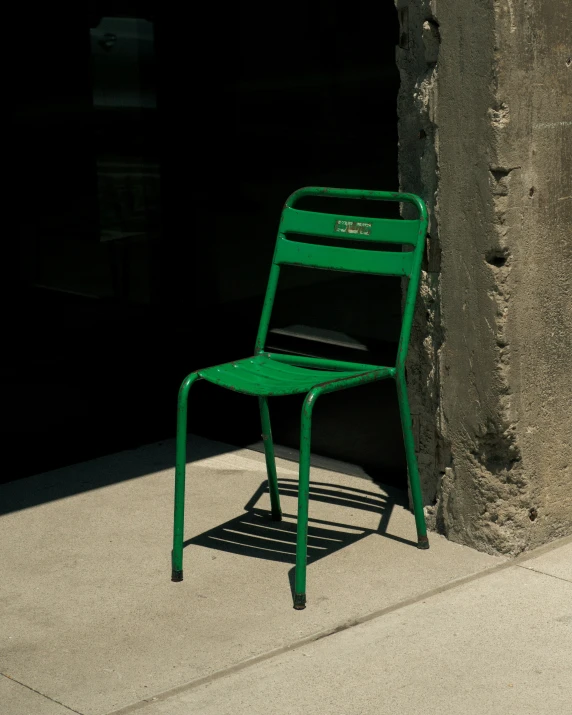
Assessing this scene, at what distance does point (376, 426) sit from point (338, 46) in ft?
4.56

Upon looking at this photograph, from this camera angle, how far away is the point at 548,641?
348 cm

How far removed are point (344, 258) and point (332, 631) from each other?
46.3 inches

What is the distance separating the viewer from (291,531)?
4.36 meters

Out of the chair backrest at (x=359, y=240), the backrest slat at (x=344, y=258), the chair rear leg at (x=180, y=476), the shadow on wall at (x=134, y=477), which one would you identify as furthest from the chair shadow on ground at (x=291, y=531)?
the backrest slat at (x=344, y=258)

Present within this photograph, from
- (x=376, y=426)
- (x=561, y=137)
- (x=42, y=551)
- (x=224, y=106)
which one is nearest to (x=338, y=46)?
(x=224, y=106)

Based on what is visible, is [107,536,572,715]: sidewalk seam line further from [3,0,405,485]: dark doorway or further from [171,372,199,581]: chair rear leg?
[3,0,405,485]: dark doorway

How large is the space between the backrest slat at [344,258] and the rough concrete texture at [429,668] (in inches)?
39.6

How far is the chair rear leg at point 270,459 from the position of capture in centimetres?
422

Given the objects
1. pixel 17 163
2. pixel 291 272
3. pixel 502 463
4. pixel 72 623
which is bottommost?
pixel 72 623

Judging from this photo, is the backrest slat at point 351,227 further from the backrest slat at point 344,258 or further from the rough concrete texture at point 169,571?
the rough concrete texture at point 169,571

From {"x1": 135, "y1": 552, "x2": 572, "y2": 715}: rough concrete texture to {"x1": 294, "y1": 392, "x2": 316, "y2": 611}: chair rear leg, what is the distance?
214 millimetres

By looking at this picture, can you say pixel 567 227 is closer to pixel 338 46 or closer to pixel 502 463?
pixel 502 463

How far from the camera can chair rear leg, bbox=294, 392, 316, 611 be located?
362 centimetres

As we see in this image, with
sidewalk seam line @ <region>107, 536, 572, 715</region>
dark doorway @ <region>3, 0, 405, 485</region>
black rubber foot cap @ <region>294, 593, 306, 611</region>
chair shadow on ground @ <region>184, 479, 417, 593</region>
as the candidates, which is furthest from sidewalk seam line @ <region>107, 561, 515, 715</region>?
dark doorway @ <region>3, 0, 405, 485</region>
